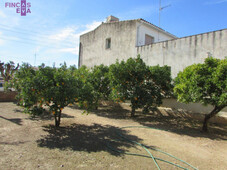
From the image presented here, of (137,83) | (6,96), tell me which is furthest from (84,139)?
(6,96)

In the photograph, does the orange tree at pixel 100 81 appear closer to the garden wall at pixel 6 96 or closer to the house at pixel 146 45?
the house at pixel 146 45

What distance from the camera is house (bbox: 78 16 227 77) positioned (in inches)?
340

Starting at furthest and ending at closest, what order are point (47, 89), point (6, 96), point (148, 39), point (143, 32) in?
1. point (148, 39)
2. point (6, 96)
3. point (143, 32)
4. point (47, 89)

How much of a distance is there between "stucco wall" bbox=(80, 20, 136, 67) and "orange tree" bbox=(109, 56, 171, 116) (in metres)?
4.59

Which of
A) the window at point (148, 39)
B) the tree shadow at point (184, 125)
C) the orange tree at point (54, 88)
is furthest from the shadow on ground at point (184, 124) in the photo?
the window at point (148, 39)

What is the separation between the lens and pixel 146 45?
1159cm

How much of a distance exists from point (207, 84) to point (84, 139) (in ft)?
16.5

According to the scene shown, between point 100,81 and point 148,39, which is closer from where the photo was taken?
point 100,81

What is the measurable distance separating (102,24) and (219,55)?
37.2 ft

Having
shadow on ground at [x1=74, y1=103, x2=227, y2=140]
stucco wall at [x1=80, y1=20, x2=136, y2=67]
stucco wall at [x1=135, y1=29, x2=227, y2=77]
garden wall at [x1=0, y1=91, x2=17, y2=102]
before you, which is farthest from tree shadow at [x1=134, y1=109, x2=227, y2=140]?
garden wall at [x1=0, y1=91, x2=17, y2=102]

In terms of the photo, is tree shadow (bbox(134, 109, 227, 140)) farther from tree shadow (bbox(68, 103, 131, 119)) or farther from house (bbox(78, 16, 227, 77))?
house (bbox(78, 16, 227, 77))

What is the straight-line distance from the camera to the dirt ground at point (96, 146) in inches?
150

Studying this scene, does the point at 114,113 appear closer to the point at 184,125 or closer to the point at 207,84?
the point at 184,125

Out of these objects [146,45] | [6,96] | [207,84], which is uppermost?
[146,45]
